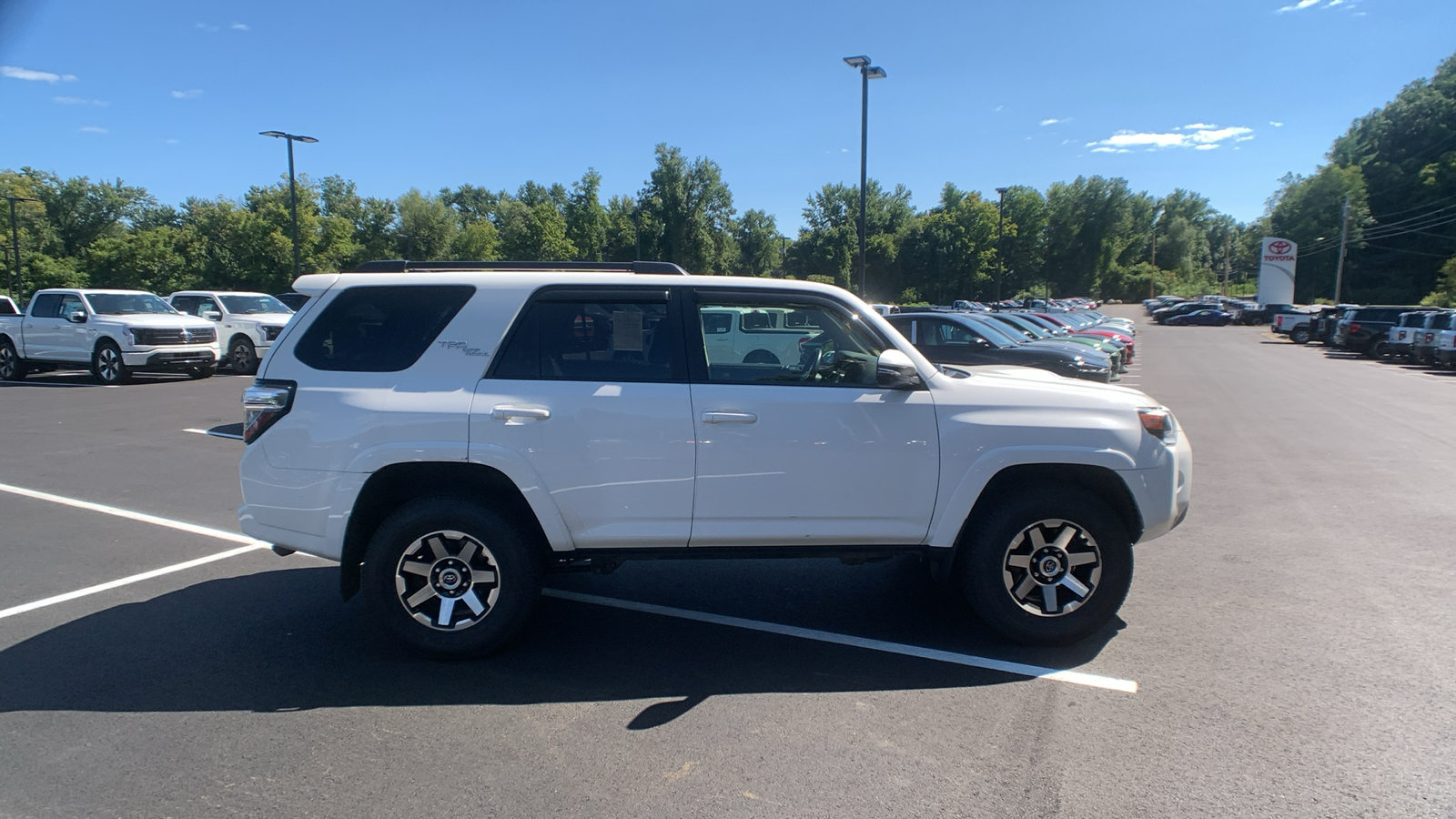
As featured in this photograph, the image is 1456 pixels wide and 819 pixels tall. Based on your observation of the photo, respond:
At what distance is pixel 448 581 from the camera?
4.14 meters

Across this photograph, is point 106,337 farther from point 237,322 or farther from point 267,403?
point 267,403

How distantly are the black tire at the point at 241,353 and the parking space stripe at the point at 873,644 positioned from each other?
18.8 metres

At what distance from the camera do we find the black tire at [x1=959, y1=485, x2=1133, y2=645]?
167 inches

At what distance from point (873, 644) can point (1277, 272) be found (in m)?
65.8

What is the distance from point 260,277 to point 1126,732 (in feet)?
213

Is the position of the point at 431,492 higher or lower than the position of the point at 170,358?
higher

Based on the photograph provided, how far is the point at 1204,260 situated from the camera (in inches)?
5522

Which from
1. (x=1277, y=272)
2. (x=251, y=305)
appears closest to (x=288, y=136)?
(x=251, y=305)

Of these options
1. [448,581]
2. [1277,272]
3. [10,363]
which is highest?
[1277,272]

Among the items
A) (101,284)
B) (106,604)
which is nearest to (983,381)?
(106,604)

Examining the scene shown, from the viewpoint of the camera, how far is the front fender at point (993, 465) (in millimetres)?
4156

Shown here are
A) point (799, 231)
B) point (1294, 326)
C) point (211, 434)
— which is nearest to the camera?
point (211, 434)

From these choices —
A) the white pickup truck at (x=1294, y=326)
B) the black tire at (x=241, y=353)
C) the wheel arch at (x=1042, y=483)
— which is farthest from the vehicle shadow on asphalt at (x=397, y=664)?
the white pickup truck at (x=1294, y=326)

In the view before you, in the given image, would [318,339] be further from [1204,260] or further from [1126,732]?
[1204,260]
